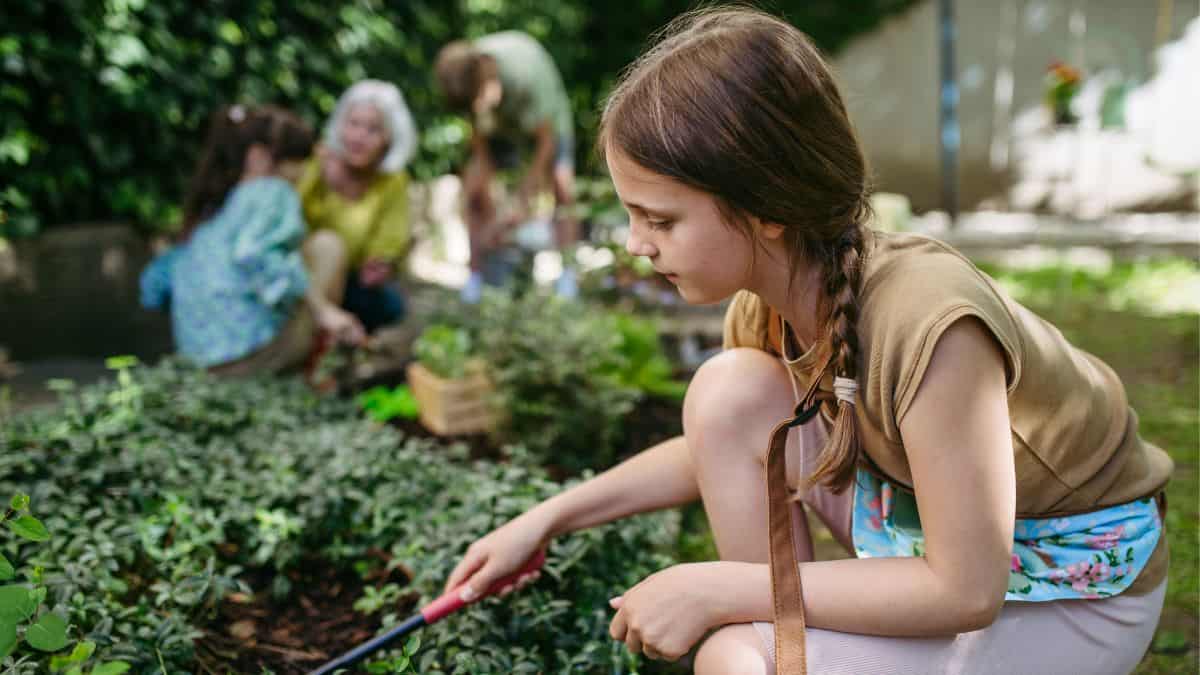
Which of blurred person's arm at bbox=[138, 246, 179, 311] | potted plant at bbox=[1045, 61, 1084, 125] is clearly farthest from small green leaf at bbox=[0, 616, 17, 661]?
potted plant at bbox=[1045, 61, 1084, 125]

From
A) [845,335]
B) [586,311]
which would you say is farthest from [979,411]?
[586,311]

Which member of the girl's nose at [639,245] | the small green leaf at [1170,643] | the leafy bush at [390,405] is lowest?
the small green leaf at [1170,643]

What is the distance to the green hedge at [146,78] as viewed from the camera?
373cm

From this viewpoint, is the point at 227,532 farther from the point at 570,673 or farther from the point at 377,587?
the point at 570,673

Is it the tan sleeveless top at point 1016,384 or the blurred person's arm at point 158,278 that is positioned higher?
the tan sleeveless top at point 1016,384

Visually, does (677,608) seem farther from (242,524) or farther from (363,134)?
(363,134)

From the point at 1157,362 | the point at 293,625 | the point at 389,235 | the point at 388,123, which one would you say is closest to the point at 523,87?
the point at 388,123

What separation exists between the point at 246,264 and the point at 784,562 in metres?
2.51

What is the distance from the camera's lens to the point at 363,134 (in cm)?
395

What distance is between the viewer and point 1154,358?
13.5ft

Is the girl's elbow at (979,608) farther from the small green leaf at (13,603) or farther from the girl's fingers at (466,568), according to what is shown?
the small green leaf at (13,603)

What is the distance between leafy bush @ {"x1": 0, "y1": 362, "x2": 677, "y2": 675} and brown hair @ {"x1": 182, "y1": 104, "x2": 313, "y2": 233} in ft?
3.13

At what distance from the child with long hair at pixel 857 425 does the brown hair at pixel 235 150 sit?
2369 mm

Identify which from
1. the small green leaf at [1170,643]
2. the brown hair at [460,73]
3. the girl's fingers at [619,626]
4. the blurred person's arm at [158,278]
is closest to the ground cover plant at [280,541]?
the small green leaf at [1170,643]
